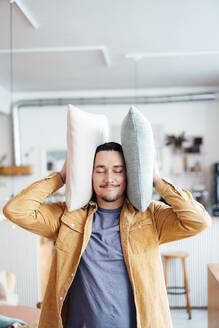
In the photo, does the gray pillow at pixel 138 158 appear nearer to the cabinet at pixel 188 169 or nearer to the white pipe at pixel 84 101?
the cabinet at pixel 188 169

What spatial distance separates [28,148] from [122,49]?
2900 millimetres

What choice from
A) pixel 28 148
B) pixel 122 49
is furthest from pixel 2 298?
pixel 28 148

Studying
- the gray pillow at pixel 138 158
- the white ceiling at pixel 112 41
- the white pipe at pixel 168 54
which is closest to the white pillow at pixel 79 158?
the gray pillow at pixel 138 158

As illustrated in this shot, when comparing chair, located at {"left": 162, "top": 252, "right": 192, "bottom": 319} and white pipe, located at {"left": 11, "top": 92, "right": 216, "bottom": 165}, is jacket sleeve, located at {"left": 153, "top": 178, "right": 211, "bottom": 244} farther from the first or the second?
white pipe, located at {"left": 11, "top": 92, "right": 216, "bottom": 165}

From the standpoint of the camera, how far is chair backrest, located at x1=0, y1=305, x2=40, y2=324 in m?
2.47

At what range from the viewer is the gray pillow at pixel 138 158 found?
160 centimetres

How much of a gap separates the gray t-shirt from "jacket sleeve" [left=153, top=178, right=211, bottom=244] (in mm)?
202

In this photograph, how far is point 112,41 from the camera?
3.89 m

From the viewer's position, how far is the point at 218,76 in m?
5.54

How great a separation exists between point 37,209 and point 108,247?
35 cm

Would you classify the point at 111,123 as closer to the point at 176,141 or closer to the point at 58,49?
the point at 176,141

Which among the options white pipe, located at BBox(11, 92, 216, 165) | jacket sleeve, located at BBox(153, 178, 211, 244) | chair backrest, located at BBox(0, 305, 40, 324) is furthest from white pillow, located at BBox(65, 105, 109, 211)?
white pipe, located at BBox(11, 92, 216, 165)

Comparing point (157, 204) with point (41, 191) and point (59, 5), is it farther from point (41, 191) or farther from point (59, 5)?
point (59, 5)

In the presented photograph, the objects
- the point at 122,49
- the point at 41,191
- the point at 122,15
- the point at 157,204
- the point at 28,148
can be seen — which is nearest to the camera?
the point at 41,191
